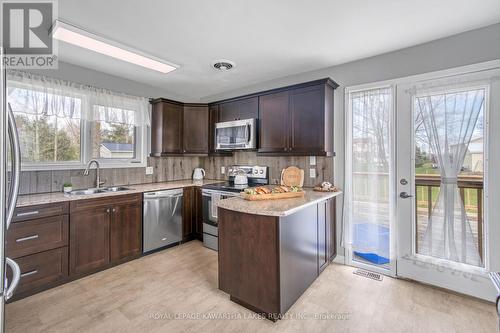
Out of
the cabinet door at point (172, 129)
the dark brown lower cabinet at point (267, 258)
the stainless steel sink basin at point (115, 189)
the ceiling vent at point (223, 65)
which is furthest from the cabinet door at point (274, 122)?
the stainless steel sink basin at point (115, 189)

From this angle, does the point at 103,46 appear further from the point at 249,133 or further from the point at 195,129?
the point at 249,133

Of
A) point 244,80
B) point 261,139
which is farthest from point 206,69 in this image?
point 261,139

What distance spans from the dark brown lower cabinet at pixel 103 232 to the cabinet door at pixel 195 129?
51.3 inches

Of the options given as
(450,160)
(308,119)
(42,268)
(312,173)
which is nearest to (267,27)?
(308,119)

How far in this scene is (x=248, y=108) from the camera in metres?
3.42

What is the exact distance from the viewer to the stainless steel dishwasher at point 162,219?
3.05 metres

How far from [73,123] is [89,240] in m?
1.52

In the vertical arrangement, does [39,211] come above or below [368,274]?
above

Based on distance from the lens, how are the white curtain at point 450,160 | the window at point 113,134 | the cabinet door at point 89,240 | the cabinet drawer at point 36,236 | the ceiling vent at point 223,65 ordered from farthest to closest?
the window at point 113,134 → the ceiling vent at point 223,65 → the cabinet door at point 89,240 → the white curtain at point 450,160 → the cabinet drawer at point 36,236

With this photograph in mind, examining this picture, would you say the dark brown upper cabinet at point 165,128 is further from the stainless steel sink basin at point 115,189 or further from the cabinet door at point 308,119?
the cabinet door at point 308,119

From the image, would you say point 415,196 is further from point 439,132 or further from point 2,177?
point 2,177

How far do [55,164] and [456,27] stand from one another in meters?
4.47

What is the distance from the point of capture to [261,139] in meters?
3.28

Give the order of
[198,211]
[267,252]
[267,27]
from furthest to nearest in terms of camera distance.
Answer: [198,211] < [267,27] < [267,252]
